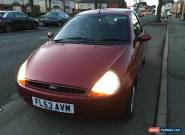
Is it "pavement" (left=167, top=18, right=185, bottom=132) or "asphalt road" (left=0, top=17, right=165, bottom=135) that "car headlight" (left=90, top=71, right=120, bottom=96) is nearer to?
"asphalt road" (left=0, top=17, right=165, bottom=135)

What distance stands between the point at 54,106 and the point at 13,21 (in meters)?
18.3

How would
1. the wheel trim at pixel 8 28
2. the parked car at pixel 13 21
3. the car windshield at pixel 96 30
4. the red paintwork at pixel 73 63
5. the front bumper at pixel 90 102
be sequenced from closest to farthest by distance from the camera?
the front bumper at pixel 90 102
the red paintwork at pixel 73 63
the car windshield at pixel 96 30
the parked car at pixel 13 21
the wheel trim at pixel 8 28

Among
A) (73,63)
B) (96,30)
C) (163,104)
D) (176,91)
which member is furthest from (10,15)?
(73,63)

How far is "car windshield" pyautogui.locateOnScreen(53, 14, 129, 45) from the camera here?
17.7ft

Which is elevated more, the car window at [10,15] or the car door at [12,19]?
the car window at [10,15]

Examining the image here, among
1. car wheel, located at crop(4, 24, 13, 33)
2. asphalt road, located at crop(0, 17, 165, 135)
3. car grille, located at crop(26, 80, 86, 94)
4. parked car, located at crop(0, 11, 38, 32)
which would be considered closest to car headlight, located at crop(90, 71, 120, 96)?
car grille, located at crop(26, 80, 86, 94)

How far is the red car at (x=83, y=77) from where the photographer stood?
4.05m

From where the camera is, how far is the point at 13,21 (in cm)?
2141

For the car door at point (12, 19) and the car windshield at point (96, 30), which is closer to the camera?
the car windshield at point (96, 30)

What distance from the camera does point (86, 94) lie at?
158 inches

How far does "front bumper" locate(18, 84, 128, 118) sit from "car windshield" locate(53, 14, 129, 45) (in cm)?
142

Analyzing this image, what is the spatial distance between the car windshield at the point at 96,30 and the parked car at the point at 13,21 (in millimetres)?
15363

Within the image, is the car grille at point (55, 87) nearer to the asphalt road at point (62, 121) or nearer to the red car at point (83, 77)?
the red car at point (83, 77)

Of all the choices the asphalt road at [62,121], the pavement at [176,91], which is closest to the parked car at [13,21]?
the pavement at [176,91]
